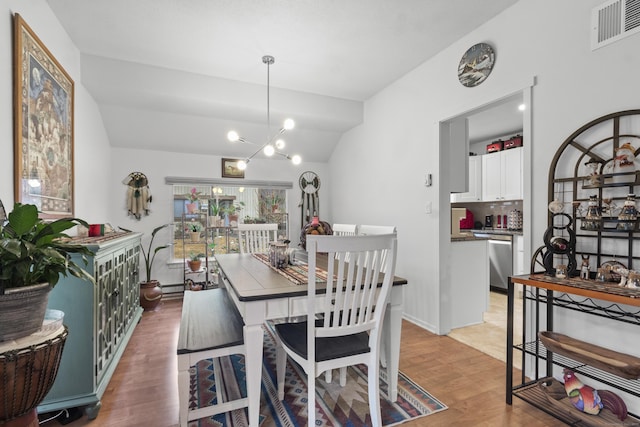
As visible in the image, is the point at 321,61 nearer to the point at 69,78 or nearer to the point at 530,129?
the point at 530,129

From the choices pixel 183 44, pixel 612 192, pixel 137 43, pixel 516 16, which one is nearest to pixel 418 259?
pixel 612 192

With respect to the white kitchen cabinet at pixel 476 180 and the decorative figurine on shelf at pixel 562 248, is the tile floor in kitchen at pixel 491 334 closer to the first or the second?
the decorative figurine on shelf at pixel 562 248

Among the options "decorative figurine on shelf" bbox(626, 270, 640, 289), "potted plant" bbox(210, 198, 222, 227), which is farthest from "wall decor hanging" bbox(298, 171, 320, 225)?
"decorative figurine on shelf" bbox(626, 270, 640, 289)

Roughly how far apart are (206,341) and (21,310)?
2.57ft

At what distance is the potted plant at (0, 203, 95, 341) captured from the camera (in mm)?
1084

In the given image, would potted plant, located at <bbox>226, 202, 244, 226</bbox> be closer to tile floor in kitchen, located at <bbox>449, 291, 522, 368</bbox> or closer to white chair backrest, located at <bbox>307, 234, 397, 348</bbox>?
tile floor in kitchen, located at <bbox>449, 291, 522, 368</bbox>

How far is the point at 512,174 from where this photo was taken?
4.59 meters

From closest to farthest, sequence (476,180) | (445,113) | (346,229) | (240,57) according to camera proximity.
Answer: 1. (445,113)
2. (240,57)
3. (346,229)
4. (476,180)

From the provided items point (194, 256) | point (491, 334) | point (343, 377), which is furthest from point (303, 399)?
point (194, 256)

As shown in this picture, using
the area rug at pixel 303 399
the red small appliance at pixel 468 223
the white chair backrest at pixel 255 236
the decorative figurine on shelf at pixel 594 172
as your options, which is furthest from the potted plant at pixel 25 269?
the red small appliance at pixel 468 223

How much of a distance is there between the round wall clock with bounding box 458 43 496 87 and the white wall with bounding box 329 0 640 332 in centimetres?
5

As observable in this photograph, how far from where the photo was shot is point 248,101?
11.8 feet

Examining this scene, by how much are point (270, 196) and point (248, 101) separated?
1.80 metres

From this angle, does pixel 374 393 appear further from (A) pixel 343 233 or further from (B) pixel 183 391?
(A) pixel 343 233
